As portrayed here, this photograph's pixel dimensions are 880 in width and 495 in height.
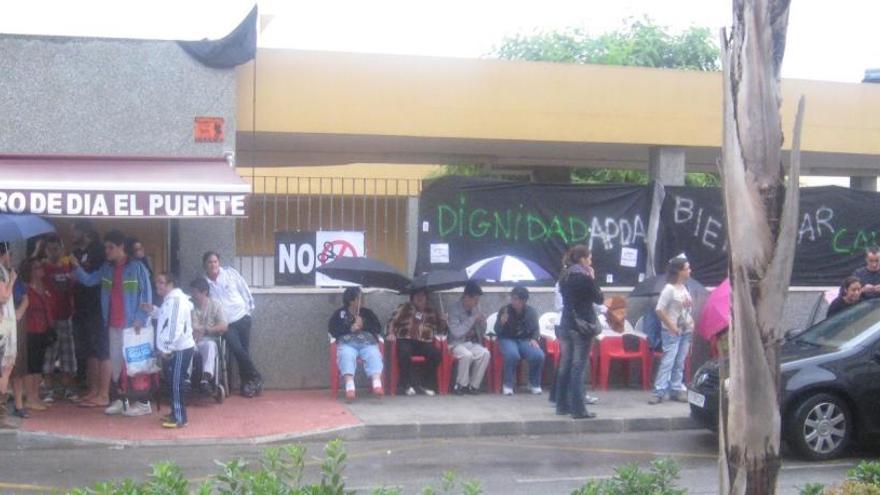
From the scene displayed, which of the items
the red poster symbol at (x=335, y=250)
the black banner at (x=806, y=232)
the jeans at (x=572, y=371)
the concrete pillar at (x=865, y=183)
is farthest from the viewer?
the concrete pillar at (x=865, y=183)

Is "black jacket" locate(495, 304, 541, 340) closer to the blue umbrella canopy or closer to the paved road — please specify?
the paved road

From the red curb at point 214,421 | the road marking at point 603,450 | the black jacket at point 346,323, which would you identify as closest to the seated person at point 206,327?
the red curb at point 214,421

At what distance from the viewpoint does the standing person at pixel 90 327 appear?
12617 millimetres

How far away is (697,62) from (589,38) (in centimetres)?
298

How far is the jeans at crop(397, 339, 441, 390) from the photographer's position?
13.9m

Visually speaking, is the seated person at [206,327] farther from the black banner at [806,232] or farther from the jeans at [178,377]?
the black banner at [806,232]

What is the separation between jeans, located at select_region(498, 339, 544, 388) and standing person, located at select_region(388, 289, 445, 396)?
79cm

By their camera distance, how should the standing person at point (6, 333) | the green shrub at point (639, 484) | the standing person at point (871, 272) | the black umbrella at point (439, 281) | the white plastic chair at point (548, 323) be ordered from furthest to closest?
the white plastic chair at point (548, 323)
the standing person at point (871, 272)
the black umbrella at point (439, 281)
the standing person at point (6, 333)
the green shrub at point (639, 484)

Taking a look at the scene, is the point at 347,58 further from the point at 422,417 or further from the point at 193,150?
the point at 422,417

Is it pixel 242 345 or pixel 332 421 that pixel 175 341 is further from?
pixel 242 345

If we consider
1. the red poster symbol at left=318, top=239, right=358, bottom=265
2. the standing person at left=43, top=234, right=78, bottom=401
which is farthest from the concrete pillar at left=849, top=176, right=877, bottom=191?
the standing person at left=43, top=234, right=78, bottom=401

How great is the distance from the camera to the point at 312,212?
48.4ft

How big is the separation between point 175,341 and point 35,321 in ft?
5.23

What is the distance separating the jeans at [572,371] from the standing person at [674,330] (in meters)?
1.51
